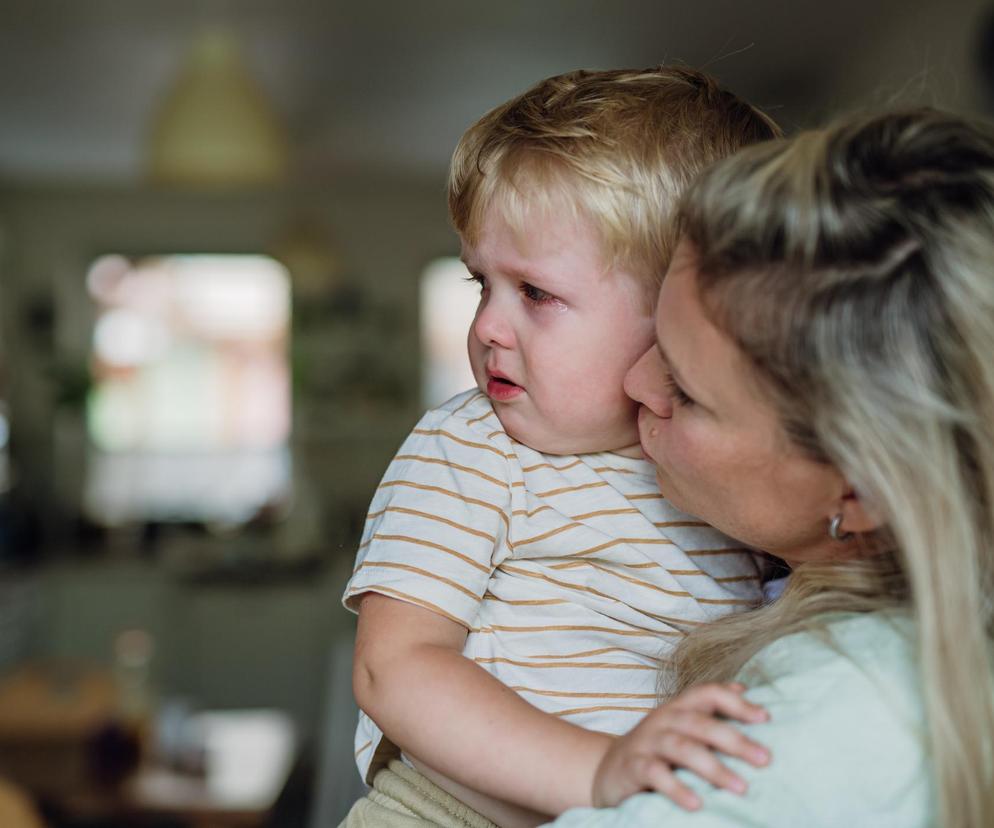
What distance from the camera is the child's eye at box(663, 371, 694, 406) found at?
2.48 feet

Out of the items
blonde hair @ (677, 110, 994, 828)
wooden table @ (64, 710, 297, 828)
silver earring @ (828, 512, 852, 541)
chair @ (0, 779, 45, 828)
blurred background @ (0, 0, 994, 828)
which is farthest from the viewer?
blurred background @ (0, 0, 994, 828)

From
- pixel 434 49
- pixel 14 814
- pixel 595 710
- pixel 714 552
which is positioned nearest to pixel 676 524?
pixel 714 552

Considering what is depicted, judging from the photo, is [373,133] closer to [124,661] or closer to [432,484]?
[124,661]

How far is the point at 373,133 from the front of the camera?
21.8 feet

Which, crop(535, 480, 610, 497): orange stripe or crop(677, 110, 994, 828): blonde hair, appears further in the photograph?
crop(535, 480, 610, 497): orange stripe

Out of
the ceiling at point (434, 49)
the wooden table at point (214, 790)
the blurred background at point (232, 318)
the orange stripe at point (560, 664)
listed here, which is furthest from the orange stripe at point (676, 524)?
the ceiling at point (434, 49)

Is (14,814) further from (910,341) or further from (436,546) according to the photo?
(910,341)

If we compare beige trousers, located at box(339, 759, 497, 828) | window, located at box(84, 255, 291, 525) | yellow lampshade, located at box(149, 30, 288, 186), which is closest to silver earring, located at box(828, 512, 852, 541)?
beige trousers, located at box(339, 759, 497, 828)

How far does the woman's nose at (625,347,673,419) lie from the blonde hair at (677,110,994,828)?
0.12 metres

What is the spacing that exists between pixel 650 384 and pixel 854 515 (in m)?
0.16

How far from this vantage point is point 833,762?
2.10 feet

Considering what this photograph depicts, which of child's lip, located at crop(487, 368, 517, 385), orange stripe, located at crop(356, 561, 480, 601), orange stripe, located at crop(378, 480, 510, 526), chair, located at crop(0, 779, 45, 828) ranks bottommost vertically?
chair, located at crop(0, 779, 45, 828)

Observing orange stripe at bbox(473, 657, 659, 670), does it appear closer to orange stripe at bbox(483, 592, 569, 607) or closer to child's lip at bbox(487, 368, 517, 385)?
orange stripe at bbox(483, 592, 569, 607)

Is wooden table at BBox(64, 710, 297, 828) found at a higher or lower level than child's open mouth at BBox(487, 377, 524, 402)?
lower
